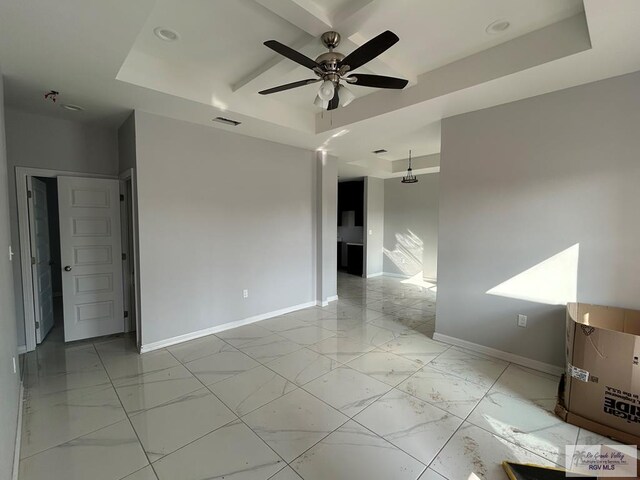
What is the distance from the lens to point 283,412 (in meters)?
2.27

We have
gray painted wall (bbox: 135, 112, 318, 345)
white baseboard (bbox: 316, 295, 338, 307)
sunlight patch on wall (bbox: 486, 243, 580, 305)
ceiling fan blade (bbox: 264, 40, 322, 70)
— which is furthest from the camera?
white baseboard (bbox: 316, 295, 338, 307)

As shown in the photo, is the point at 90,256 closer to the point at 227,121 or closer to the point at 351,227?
the point at 227,121

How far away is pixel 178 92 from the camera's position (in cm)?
284

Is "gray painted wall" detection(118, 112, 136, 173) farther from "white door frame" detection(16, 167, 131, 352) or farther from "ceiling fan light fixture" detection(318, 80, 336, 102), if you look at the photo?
"ceiling fan light fixture" detection(318, 80, 336, 102)

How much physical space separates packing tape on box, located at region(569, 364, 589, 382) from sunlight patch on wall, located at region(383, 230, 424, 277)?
5.36 metres

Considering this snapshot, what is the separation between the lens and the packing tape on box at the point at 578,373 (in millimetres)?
2113

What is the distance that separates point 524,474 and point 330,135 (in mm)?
3917

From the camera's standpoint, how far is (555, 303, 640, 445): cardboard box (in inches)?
77.4

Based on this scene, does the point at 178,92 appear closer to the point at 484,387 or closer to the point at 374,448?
the point at 374,448

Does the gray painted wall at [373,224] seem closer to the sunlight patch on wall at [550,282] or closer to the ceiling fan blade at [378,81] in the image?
the sunlight patch on wall at [550,282]

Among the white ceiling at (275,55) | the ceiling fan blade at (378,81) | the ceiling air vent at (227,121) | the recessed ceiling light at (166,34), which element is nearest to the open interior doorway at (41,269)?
the white ceiling at (275,55)

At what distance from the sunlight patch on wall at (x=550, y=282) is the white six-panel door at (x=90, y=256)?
475 cm

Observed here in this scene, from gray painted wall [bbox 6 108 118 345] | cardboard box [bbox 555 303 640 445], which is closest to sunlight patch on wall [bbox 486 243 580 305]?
cardboard box [bbox 555 303 640 445]

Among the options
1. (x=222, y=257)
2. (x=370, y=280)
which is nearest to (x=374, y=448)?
(x=222, y=257)
